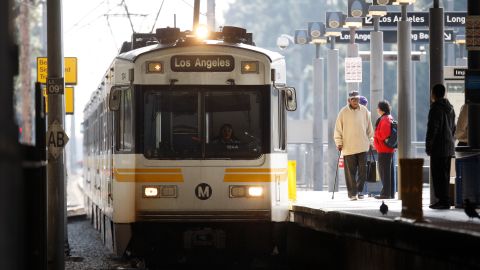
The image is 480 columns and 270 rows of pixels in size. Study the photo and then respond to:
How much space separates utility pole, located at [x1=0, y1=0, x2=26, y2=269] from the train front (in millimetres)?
9637

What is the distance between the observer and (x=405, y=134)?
18.8 metres

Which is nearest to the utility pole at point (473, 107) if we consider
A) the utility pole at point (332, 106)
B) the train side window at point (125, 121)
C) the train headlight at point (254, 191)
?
the train headlight at point (254, 191)

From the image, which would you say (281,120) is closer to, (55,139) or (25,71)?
(55,139)

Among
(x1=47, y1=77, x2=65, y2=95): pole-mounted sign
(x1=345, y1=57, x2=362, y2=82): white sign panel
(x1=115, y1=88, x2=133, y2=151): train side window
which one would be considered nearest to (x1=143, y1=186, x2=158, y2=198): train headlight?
(x1=115, y1=88, x2=133, y2=151): train side window

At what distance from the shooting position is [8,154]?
12.6 ft

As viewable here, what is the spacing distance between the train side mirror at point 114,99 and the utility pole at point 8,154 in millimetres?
9888

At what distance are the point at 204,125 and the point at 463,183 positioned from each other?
11.0 ft

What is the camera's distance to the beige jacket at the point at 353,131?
18.4m

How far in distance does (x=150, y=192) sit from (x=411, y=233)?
4.62m

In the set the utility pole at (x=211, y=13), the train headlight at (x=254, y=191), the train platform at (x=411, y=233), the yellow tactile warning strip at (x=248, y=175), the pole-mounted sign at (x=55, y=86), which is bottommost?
the train platform at (x=411, y=233)

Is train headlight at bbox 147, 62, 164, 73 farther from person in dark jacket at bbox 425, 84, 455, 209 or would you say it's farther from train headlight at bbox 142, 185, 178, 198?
person in dark jacket at bbox 425, 84, 455, 209

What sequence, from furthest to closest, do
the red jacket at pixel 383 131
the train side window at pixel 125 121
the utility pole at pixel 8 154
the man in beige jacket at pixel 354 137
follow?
the red jacket at pixel 383 131 < the man in beige jacket at pixel 354 137 < the train side window at pixel 125 121 < the utility pole at pixel 8 154

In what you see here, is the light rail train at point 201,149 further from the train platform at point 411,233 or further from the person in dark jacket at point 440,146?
the person in dark jacket at point 440,146

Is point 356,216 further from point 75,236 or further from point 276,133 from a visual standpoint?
point 75,236
